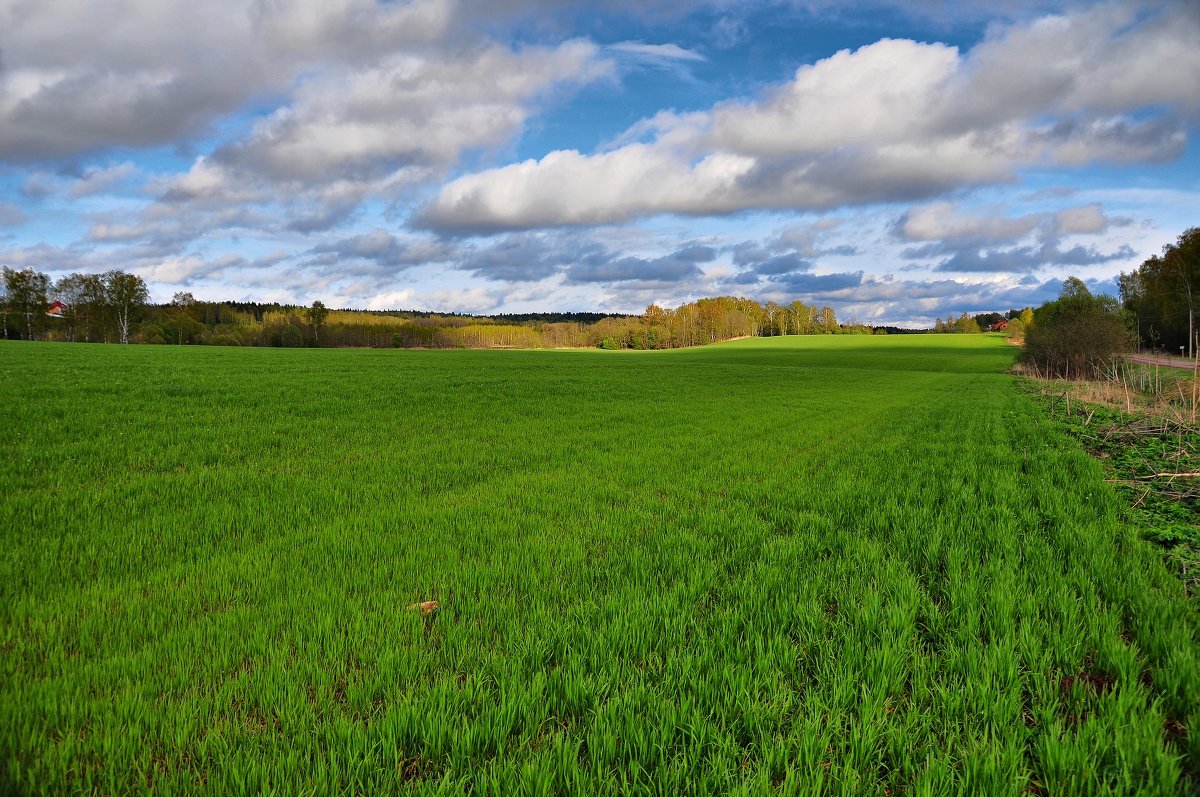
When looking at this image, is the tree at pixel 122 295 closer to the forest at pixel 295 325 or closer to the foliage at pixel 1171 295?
the forest at pixel 295 325

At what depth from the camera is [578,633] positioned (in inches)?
166

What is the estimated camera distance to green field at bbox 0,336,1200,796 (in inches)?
115

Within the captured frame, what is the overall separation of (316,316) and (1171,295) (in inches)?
6295

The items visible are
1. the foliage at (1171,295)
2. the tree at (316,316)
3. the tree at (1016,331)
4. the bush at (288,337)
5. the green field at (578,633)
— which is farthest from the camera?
the tree at (316,316)

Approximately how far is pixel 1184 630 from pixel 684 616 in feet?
12.2

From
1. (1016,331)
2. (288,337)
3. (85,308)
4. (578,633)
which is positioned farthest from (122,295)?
(1016,331)

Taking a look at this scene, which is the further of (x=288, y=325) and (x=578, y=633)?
(x=288, y=325)

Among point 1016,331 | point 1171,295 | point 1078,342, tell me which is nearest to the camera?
point 1078,342

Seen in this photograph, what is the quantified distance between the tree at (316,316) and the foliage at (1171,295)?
150445 mm

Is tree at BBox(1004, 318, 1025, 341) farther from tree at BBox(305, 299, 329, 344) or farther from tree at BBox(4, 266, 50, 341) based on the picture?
tree at BBox(4, 266, 50, 341)

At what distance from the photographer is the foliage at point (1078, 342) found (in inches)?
1772

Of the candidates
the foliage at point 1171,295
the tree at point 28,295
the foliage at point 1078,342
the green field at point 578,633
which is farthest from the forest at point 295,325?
the green field at point 578,633

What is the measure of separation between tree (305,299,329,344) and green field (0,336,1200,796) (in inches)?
5554

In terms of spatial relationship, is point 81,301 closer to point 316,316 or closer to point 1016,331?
point 316,316
